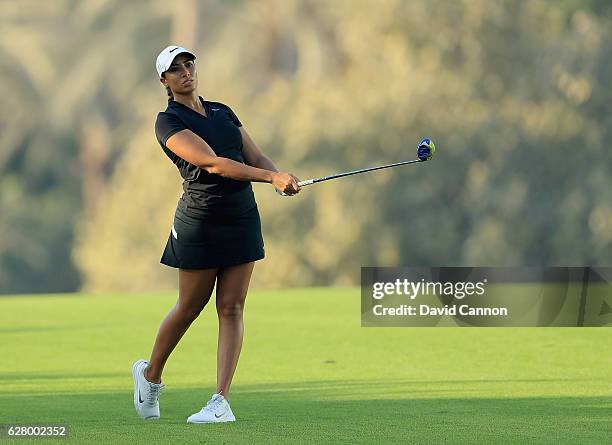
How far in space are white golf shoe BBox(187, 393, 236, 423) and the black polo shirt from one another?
3.22 ft

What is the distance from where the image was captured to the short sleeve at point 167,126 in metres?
7.82

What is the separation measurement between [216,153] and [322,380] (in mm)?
2769

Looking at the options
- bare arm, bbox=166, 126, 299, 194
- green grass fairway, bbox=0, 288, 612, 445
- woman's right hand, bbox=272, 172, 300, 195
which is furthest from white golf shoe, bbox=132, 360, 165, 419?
woman's right hand, bbox=272, 172, 300, 195

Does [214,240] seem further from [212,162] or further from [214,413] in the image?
[214,413]

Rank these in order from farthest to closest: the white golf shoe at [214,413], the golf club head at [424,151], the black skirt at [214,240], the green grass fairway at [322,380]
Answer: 1. the golf club head at [424,151]
2. the black skirt at [214,240]
3. the white golf shoe at [214,413]
4. the green grass fairway at [322,380]

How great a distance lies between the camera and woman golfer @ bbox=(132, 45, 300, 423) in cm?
779

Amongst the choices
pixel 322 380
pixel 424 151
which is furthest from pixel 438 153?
pixel 424 151

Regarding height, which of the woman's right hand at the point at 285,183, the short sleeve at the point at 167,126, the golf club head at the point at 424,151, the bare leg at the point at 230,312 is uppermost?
the short sleeve at the point at 167,126

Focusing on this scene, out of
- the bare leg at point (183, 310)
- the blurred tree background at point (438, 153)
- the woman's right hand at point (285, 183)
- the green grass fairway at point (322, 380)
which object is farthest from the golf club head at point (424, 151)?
the blurred tree background at point (438, 153)

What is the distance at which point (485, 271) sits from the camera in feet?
53.9

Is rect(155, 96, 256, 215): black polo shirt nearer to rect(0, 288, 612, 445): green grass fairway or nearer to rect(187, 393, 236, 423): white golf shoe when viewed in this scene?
rect(187, 393, 236, 423): white golf shoe

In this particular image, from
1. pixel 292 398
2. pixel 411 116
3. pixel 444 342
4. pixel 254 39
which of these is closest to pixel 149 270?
pixel 411 116

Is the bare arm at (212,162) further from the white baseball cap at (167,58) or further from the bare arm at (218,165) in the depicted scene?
the white baseball cap at (167,58)

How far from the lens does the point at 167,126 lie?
784 cm
